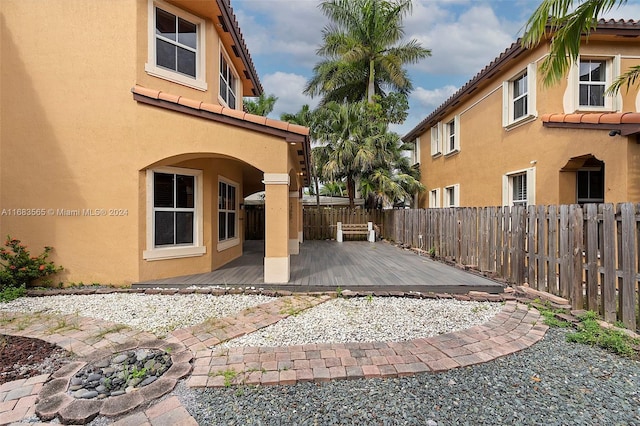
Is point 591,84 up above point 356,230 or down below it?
above

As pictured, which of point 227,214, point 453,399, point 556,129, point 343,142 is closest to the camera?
point 453,399

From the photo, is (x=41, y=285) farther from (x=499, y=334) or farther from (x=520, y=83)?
(x=520, y=83)

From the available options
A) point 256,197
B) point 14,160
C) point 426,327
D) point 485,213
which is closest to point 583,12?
point 485,213

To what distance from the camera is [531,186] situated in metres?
9.11

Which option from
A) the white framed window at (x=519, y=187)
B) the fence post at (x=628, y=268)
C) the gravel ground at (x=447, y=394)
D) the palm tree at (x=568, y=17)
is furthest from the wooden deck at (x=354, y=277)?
the palm tree at (x=568, y=17)

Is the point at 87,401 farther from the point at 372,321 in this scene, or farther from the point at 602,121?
the point at 602,121

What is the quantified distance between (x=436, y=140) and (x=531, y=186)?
7731 millimetres

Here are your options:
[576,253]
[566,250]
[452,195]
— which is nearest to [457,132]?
[452,195]

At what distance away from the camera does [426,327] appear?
436 cm

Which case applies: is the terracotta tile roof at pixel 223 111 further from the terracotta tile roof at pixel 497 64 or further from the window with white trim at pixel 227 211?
the terracotta tile roof at pixel 497 64

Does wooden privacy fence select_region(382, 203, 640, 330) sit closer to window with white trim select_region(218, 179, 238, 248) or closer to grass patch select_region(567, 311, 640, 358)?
grass patch select_region(567, 311, 640, 358)

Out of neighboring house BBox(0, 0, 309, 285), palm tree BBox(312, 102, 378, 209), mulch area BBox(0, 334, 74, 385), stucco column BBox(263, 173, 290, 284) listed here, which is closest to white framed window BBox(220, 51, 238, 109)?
neighboring house BBox(0, 0, 309, 285)

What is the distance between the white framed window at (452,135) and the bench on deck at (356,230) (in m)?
5.42

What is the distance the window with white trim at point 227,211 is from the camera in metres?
8.45
